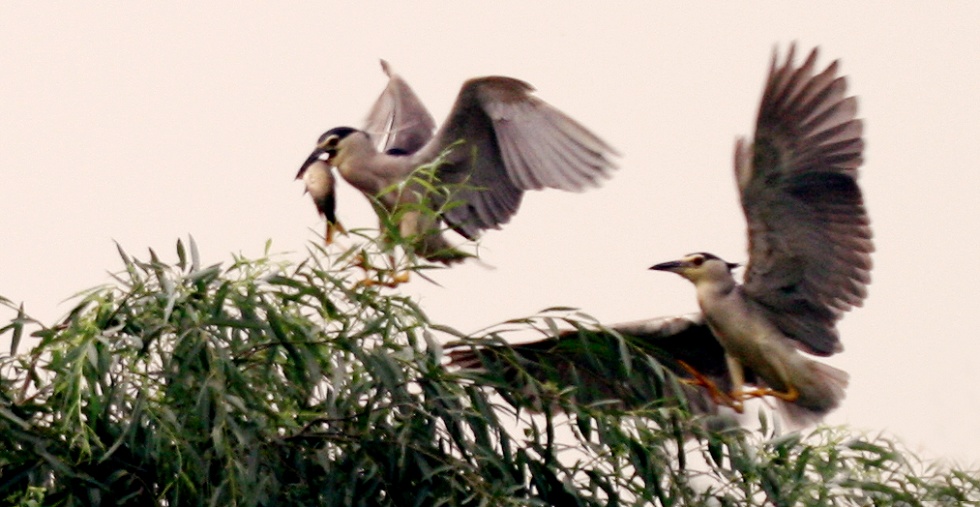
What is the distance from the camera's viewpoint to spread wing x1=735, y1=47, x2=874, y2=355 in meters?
4.31

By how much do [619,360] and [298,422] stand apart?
0.66 metres

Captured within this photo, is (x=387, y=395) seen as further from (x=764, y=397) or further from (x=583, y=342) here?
(x=764, y=397)

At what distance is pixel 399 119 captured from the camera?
5.80 m

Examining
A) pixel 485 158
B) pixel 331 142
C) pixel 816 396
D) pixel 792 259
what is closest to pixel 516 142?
pixel 485 158

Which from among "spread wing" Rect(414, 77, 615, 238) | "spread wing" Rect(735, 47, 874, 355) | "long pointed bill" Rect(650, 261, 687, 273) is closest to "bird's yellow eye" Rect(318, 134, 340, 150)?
"spread wing" Rect(414, 77, 615, 238)

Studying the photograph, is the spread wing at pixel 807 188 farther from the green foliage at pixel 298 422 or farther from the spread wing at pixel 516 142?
the green foliage at pixel 298 422

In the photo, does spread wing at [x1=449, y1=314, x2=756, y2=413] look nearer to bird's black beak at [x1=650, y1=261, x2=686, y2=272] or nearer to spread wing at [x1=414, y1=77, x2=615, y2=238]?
bird's black beak at [x1=650, y1=261, x2=686, y2=272]

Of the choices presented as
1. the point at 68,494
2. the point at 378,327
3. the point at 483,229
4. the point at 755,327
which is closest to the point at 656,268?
the point at 755,327

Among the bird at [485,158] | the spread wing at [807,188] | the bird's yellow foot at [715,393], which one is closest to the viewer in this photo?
the spread wing at [807,188]

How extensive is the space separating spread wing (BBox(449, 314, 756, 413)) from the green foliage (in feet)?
0.30

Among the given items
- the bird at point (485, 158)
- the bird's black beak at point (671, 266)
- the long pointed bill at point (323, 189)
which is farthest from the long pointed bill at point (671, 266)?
the long pointed bill at point (323, 189)

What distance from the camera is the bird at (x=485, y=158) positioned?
4.78 metres

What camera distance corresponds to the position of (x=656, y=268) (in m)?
4.61

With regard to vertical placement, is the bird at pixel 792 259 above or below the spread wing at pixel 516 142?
below
